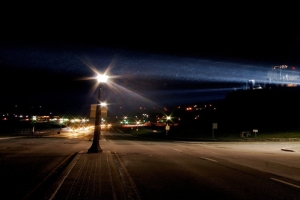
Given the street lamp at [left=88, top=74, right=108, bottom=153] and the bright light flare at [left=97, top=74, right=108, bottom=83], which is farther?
the street lamp at [left=88, top=74, right=108, bottom=153]

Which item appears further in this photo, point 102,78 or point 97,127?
point 97,127

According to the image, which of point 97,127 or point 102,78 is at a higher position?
point 102,78

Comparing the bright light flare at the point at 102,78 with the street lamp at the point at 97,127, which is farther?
the street lamp at the point at 97,127

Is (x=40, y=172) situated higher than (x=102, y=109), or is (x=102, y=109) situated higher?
(x=102, y=109)

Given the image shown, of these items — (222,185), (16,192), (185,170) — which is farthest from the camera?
(185,170)

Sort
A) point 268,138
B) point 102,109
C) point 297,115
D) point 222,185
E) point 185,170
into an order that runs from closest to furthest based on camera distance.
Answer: point 222,185 < point 185,170 < point 102,109 < point 268,138 < point 297,115

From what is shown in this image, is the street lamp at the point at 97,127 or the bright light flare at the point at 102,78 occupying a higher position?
the bright light flare at the point at 102,78

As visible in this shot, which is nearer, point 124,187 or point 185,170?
point 124,187

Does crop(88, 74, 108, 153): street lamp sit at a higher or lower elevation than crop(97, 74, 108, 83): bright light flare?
lower

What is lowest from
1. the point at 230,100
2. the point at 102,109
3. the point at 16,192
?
the point at 16,192

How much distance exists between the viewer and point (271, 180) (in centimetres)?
1143

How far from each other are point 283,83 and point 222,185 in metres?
88.0

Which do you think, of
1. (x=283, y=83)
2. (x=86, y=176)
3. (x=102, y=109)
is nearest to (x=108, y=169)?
(x=86, y=176)

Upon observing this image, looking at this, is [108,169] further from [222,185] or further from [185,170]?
[222,185]
